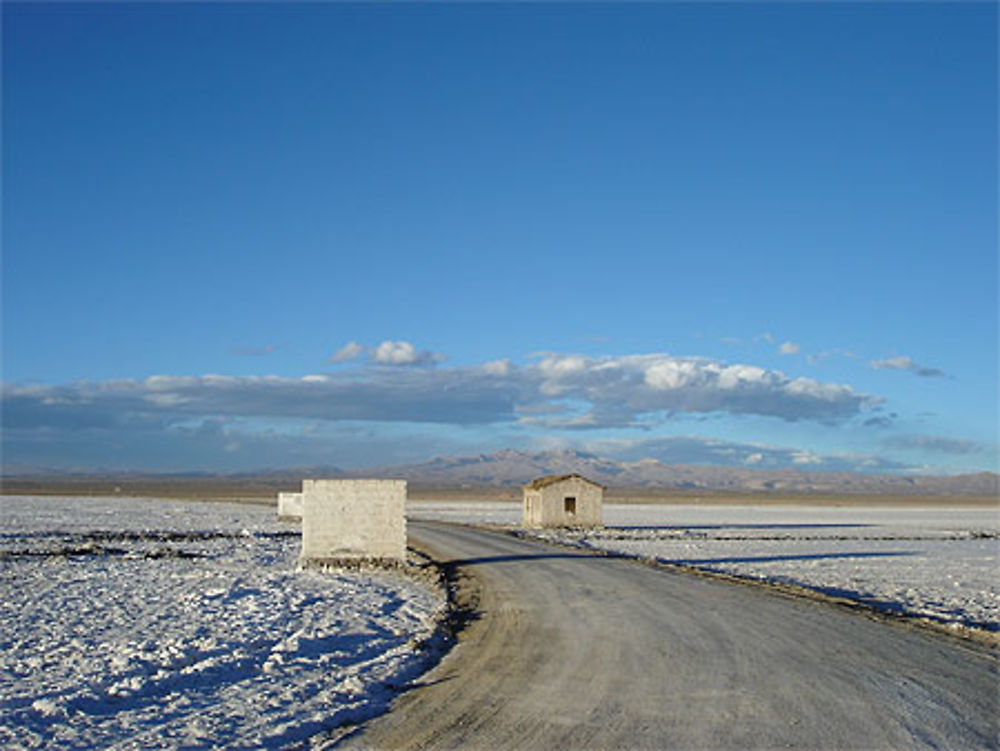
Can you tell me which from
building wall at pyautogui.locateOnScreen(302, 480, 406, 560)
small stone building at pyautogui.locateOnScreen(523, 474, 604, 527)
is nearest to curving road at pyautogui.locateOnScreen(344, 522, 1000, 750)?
building wall at pyautogui.locateOnScreen(302, 480, 406, 560)

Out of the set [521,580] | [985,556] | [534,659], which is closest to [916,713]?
[534,659]

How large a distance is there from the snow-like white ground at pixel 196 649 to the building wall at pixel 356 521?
1.61 metres

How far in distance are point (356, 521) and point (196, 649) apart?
47.2ft

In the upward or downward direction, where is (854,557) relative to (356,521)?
downward

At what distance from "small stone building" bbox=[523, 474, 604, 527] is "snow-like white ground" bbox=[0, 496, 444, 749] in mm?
26268

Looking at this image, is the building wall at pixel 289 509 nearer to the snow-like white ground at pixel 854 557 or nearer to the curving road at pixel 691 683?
the snow-like white ground at pixel 854 557

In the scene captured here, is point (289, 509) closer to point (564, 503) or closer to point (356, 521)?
point (564, 503)

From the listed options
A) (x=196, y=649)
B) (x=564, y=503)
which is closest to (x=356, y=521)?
(x=196, y=649)

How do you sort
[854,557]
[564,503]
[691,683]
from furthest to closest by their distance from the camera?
[564,503] → [854,557] → [691,683]

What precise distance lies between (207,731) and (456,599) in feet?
37.6

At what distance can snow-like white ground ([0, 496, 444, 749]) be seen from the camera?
35.1 ft

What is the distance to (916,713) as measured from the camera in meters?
10.9

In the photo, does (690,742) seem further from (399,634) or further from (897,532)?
(897,532)

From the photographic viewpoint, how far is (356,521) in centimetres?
2962
